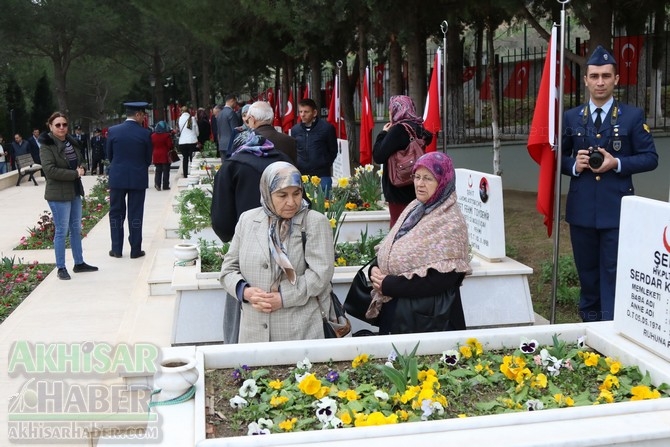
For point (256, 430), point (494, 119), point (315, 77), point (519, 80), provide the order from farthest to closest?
point (315, 77) < point (519, 80) < point (494, 119) < point (256, 430)

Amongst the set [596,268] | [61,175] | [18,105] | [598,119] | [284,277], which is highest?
[18,105]

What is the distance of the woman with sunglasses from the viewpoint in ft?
28.2

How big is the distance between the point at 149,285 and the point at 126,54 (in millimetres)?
37831

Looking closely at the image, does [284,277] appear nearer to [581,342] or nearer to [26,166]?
[581,342]

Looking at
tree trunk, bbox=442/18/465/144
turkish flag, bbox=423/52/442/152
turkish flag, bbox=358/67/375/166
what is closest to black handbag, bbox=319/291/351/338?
turkish flag, bbox=423/52/442/152

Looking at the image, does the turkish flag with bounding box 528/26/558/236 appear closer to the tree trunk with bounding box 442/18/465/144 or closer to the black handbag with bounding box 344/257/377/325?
the black handbag with bounding box 344/257/377/325

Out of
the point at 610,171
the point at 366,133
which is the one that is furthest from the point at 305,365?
the point at 366,133

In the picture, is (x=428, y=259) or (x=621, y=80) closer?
(x=428, y=259)

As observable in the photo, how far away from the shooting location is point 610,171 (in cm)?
527

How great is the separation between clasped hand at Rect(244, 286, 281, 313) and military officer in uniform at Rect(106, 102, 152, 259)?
233 inches

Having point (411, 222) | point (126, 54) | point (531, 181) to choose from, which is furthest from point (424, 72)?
point (126, 54)

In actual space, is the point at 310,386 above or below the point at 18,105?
below

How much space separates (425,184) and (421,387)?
1.16 m

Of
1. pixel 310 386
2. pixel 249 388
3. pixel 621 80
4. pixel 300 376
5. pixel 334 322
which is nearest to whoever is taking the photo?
pixel 310 386
